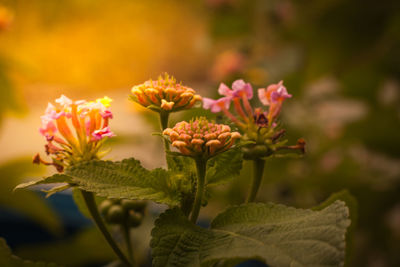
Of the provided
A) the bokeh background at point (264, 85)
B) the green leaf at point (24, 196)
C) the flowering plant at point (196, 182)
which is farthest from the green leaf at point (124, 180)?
the green leaf at point (24, 196)

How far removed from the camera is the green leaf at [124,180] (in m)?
0.24

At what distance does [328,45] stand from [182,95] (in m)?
0.75

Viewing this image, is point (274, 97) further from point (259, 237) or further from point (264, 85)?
point (264, 85)

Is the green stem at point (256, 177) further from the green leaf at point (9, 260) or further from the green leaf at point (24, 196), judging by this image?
the green leaf at point (24, 196)

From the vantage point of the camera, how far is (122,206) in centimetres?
33

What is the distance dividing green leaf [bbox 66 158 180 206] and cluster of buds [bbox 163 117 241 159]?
3cm

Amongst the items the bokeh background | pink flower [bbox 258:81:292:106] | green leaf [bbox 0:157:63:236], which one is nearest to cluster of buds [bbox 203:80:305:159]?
pink flower [bbox 258:81:292:106]

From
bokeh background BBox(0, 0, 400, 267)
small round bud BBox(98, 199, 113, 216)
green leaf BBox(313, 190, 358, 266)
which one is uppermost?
bokeh background BBox(0, 0, 400, 267)

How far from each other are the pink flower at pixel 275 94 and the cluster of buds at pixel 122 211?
0.12 meters

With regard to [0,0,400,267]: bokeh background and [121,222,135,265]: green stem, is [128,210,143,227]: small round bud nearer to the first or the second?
[121,222,135,265]: green stem

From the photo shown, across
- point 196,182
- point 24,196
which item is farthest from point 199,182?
point 24,196

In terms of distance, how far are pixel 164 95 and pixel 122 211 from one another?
0.10 metres

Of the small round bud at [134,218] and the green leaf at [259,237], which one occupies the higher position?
the small round bud at [134,218]

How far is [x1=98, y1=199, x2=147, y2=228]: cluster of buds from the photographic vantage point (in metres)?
0.32
